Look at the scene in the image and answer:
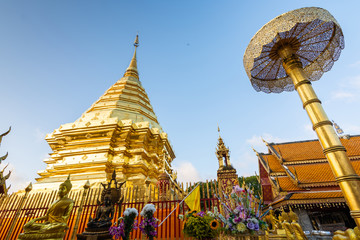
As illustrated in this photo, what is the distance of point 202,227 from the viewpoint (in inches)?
127

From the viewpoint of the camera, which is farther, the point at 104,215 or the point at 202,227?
the point at 104,215

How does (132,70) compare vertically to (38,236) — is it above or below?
above

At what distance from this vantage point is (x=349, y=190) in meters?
2.23

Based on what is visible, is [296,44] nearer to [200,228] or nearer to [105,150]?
[200,228]

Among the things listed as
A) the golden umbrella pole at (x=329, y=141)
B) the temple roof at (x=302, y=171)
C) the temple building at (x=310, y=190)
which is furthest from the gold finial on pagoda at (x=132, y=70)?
the golden umbrella pole at (x=329, y=141)

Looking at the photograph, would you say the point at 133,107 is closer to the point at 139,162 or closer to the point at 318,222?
the point at 139,162

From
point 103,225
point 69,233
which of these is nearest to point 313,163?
point 103,225

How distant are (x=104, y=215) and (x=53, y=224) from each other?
0.97 meters

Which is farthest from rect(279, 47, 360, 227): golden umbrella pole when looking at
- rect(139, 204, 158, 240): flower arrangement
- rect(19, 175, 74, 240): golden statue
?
rect(19, 175, 74, 240): golden statue

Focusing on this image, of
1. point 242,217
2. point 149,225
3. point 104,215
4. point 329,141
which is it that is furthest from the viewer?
point 104,215

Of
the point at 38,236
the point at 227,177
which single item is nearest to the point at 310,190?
the point at 227,177

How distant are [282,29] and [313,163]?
384 inches

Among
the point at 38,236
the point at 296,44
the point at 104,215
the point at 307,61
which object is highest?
the point at 307,61

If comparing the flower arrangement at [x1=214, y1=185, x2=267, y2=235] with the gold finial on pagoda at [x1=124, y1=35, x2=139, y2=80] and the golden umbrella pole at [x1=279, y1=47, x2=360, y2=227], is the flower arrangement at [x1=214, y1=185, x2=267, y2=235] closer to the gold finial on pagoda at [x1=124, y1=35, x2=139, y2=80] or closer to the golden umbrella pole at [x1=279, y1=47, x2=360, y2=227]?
the golden umbrella pole at [x1=279, y1=47, x2=360, y2=227]
